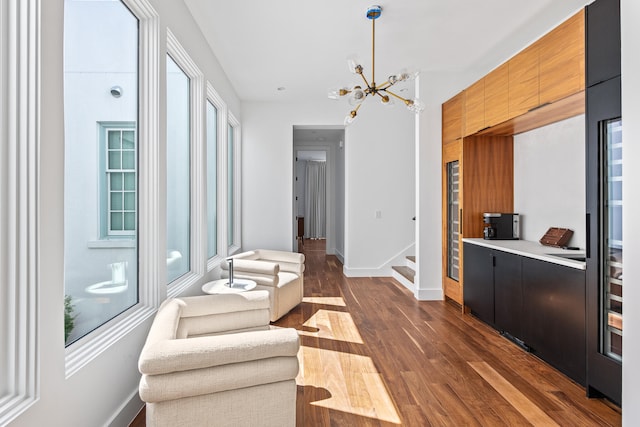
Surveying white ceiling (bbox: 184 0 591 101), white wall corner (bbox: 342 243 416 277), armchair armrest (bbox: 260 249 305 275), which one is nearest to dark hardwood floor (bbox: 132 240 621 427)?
armchair armrest (bbox: 260 249 305 275)

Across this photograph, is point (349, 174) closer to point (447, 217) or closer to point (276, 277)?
point (447, 217)

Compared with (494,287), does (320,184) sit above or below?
above

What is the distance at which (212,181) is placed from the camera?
459 cm

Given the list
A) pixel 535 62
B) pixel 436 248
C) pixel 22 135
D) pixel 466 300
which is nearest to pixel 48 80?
pixel 22 135

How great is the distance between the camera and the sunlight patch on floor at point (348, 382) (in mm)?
2193

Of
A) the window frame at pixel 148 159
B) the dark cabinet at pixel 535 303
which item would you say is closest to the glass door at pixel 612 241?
the dark cabinet at pixel 535 303

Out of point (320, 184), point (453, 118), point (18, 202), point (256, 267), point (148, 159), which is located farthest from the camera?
point (320, 184)

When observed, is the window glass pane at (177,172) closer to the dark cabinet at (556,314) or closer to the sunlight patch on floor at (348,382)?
the sunlight patch on floor at (348,382)

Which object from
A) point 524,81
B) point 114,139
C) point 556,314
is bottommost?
point 556,314

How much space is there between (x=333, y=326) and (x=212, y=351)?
2346 mm

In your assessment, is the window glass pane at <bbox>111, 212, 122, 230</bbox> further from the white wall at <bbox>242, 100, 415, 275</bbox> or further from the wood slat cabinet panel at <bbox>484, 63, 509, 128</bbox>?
the white wall at <bbox>242, 100, 415, 275</bbox>

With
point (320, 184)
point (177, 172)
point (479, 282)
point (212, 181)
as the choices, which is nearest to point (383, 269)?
point (479, 282)

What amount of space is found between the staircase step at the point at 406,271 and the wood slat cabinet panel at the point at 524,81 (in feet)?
8.88

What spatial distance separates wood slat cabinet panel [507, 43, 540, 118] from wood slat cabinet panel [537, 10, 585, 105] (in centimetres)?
6
